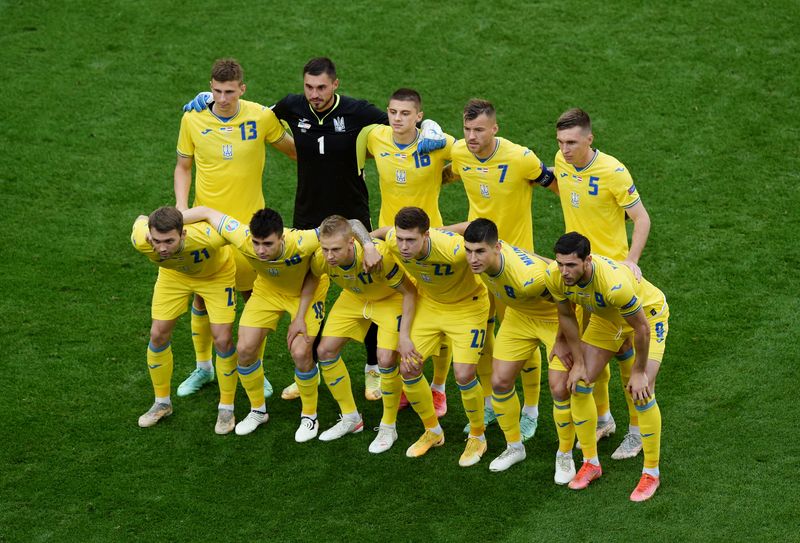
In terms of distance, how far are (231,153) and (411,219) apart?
213 cm

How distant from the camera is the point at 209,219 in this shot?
9492mm

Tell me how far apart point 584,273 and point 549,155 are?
17.9 feet

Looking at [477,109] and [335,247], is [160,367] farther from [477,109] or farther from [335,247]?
[477,109]

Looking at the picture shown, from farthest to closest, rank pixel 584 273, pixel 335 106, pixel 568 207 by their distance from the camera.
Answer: pixel 335 106, pixel 568 207, pixel 584 273

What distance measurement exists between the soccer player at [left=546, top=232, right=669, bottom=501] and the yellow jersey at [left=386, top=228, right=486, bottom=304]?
0.81 metres

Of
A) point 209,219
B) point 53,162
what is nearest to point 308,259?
point 209,219

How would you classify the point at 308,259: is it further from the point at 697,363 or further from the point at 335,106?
the point at 697,363

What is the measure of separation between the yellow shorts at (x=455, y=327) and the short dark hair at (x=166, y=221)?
6.70 ft

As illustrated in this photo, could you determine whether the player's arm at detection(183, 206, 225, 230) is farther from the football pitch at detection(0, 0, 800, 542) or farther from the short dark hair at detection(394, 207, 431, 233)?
the football pitch at detection(0, 0, 800, 542)

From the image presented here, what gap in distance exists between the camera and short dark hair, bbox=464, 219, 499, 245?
8.39 metres

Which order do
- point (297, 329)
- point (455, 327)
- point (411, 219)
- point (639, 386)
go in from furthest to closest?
point (297, 329) < point (455, 327) < point (411, 219) < point (639, 386)

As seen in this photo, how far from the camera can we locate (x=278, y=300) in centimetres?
968

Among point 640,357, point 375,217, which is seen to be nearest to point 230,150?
point 375,217

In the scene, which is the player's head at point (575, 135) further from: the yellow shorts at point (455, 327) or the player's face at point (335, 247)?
the player's face at point (335, 247)
